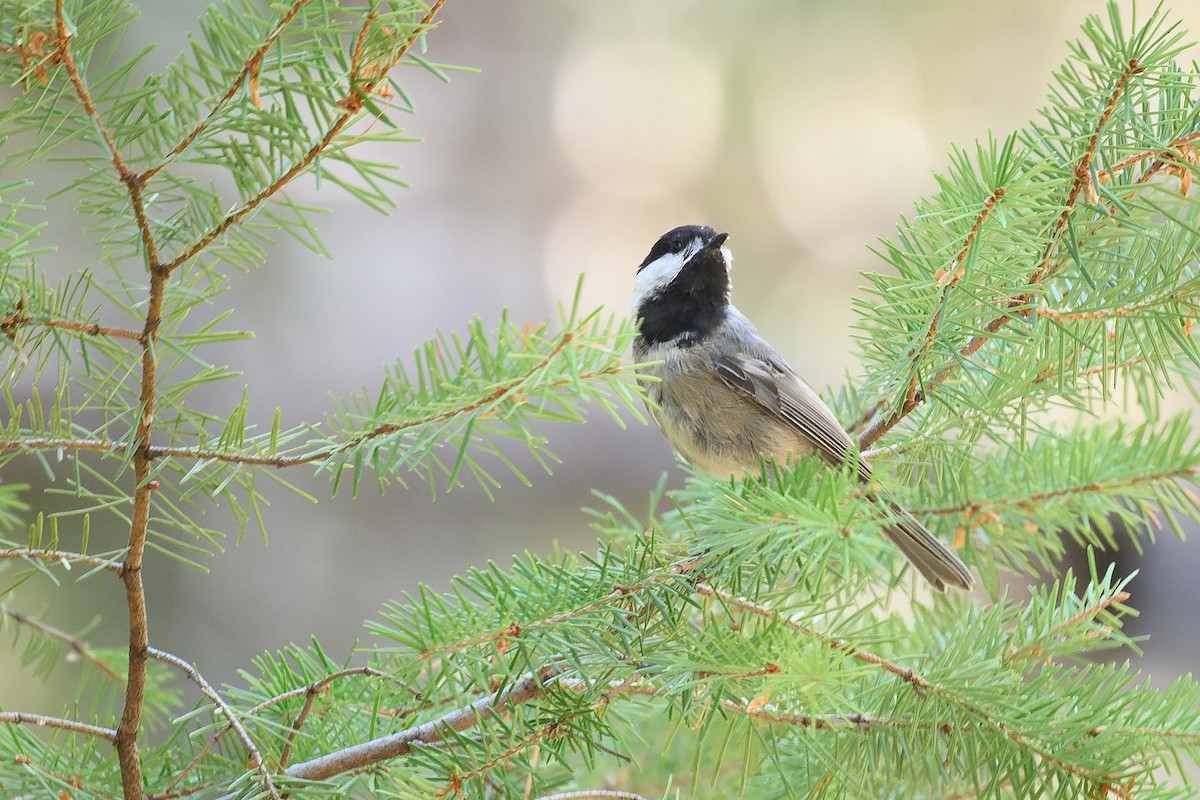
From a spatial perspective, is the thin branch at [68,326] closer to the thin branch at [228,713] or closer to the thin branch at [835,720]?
the thin branch at [228,713]

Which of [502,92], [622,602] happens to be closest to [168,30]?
[502,92]

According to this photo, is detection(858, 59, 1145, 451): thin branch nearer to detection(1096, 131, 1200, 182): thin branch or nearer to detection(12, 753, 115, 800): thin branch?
detection(1096, 131, 1200, 182): thin branch

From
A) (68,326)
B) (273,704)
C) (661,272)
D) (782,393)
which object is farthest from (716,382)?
(68,326)

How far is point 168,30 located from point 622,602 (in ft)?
4.54

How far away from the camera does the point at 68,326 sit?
425mm

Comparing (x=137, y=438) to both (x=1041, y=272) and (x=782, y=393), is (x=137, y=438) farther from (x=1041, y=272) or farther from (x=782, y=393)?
(x=782, y=393)

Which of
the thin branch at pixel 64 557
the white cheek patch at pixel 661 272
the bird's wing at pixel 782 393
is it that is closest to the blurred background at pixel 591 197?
the white cheek patch at pixel 661 272

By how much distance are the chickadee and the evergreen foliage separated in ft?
1.11

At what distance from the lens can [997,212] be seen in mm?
514

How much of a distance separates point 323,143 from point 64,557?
0.76 feet

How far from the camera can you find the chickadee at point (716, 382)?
1.02 metres

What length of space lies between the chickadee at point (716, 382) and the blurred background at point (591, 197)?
0.76 m

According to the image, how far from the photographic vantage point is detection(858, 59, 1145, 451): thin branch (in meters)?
0.50

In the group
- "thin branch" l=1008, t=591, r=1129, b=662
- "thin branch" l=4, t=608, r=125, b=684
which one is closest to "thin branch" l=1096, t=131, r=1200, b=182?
"thin branch" l=1008, t=591, r=1129, b=662
